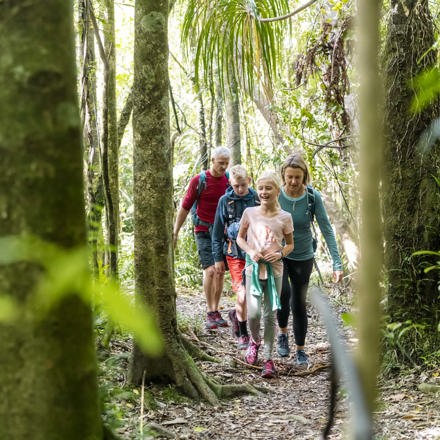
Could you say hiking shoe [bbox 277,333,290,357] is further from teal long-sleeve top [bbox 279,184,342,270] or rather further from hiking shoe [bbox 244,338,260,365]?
teal long-sleeve top [bbox 279,184,342,270]

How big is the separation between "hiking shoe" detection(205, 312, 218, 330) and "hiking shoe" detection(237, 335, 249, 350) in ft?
2.22

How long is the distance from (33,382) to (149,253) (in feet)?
10.1

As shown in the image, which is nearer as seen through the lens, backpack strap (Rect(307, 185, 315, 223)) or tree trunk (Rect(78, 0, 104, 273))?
tree trunk (Rect(78, 0, 104, 273))

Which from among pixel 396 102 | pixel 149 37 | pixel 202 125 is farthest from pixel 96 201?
pixel 202 125

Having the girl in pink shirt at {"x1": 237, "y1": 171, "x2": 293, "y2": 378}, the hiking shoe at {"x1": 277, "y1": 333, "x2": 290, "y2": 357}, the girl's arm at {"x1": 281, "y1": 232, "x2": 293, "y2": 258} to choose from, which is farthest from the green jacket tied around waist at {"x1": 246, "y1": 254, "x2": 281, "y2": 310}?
the hiking shoe at {"x1": 277, "y1": 333, "x2": 290, "y2": 357}

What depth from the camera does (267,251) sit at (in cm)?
573

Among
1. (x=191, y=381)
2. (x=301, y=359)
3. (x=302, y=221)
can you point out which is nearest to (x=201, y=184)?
(x=302, y=221)

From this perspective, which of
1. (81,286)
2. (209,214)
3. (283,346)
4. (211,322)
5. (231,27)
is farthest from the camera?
(211,322)

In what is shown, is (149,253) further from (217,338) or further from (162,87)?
(217,338)

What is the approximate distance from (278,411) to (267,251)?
1500mm

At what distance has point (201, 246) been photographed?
7461 millimetres

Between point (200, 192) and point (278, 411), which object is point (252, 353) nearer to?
point (278, 411)

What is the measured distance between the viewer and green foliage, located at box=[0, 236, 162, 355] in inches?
36.3

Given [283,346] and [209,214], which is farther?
[209,214]
